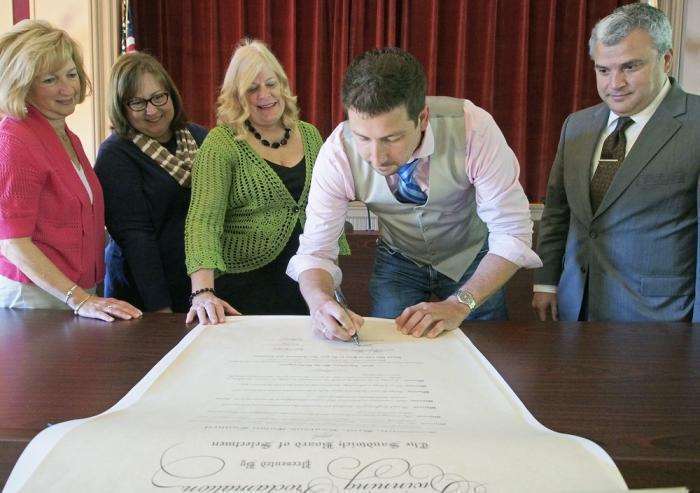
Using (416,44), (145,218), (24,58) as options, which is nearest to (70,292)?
(145,218)

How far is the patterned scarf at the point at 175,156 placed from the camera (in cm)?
199

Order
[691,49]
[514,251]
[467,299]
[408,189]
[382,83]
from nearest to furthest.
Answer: [382,83] < [467,299] < [514,251] < [408,189] < [691,49]

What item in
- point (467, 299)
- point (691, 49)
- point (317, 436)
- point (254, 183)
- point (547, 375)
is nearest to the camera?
point (317, 436)

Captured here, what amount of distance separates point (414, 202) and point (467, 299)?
0.36 metres

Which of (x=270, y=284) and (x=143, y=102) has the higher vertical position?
(x=143, y=102)

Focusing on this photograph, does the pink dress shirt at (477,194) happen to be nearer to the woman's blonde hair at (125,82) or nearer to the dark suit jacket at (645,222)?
the dark suit jacket at (645,222)

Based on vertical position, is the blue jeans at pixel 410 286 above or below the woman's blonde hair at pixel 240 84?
below

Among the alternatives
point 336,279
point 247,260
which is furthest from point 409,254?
point 247,260

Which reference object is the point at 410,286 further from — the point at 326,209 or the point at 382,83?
the point at 382,83

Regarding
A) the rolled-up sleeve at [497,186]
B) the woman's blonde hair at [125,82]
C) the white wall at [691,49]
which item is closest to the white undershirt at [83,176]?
the woman's blonde hair at [125,82]

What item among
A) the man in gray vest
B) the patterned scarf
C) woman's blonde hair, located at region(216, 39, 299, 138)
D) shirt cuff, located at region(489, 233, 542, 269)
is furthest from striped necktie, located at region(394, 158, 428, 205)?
the patterned scarf

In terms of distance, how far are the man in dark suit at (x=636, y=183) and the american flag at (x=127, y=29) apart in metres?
3.10

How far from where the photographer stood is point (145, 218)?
6.45 feet

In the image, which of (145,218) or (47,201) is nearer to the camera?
(47,201)
